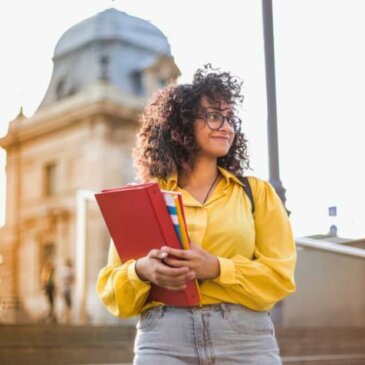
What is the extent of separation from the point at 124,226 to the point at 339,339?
27.2ft

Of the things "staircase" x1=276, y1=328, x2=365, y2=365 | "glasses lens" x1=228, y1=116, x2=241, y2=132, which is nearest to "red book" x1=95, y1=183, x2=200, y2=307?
"glasses lens" x1=228, y1=116, x2=241, y2=132

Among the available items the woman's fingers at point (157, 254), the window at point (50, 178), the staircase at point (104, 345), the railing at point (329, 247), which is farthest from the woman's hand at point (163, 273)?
the window at point (50, 178)

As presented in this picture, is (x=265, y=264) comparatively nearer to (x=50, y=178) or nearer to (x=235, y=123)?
(x=235, y=123)

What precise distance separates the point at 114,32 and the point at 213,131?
2939 centimetres

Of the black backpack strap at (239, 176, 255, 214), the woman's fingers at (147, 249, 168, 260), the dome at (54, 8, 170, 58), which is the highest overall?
the dome at (54, 8, 170, 58)

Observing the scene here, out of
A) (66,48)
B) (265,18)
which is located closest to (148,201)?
(265,18)

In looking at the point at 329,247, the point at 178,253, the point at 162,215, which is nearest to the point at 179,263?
the point at 178,253

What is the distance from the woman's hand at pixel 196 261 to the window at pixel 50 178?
28459mm

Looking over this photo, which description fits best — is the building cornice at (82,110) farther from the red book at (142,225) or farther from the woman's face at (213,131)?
the red book at (142,225)

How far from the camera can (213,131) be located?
2889 millimetres

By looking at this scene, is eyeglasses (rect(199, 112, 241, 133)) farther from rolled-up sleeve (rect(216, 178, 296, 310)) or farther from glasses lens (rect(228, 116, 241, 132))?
rolled-up sleeve (rect(216, 178, 296, 310))

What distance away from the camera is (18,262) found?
106ft

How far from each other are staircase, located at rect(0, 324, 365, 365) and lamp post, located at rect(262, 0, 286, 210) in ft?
6.33

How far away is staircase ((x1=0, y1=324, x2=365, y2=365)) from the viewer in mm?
8719
